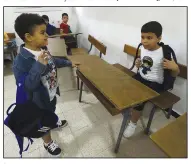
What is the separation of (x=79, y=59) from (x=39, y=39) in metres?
0.78

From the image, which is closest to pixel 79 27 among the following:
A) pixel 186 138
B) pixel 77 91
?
pixel 77 91

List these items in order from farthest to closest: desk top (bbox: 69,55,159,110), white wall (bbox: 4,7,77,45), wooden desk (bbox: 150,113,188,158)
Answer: white wall (bbox: 4,7,77,45)
desk top (bbox: 69,55,159,110)
wooden desk (bbox: 150,113,188,158)

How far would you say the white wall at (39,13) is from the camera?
3223 mm

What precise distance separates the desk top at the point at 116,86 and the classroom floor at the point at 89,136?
650 mm

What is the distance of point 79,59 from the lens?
5.64 ft

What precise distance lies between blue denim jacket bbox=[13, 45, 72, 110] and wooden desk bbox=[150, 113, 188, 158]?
704mm

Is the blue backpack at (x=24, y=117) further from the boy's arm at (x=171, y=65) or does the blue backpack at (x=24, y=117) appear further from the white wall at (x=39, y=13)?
the white wall at (x=39, y=13)

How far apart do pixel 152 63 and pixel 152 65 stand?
21 mm

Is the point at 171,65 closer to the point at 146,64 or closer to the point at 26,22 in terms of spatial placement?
the point at 146,64

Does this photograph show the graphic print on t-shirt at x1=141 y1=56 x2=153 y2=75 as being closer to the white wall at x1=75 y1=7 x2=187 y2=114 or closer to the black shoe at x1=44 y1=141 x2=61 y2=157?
the white wall at x1=75 y1=7 x2=187 y2=114

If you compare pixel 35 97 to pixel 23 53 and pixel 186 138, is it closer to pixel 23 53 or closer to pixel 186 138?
pixel 23 53

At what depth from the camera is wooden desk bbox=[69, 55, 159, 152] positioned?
1.01 metres

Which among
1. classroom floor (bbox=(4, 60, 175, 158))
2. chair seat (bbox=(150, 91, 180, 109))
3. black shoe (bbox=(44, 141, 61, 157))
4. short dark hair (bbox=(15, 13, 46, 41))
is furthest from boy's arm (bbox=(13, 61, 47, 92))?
chair seat (bbox=(150, 91, 180, 109))

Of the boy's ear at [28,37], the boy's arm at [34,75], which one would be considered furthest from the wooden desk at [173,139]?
the boy's ear at [28,37]
